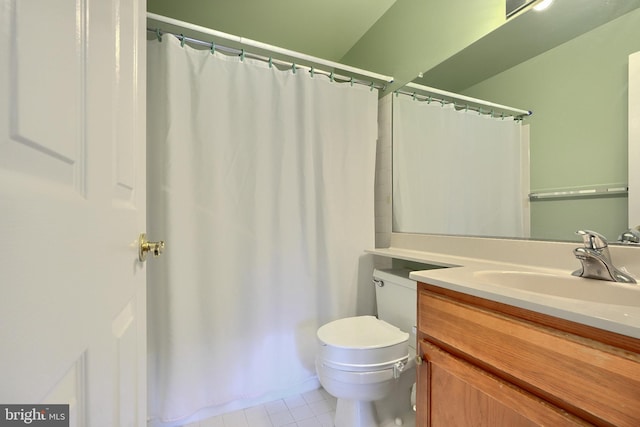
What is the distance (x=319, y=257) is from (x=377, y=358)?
65 cm

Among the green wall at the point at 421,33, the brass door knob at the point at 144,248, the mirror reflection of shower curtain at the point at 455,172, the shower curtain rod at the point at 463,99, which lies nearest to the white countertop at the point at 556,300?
the mirror reflection of shower curtain at the point at 455,172

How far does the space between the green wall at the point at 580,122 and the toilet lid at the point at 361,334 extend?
73 cm

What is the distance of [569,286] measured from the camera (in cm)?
79

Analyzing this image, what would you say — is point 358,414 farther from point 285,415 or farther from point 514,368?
point 514,368

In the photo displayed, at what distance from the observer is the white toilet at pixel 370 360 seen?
42.9 inches

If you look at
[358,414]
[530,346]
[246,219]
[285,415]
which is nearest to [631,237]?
[530,346]

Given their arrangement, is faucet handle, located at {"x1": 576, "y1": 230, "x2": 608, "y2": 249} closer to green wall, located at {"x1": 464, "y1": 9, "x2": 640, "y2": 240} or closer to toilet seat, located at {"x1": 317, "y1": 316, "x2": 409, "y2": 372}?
green wall, located at {"x1": 464, "y1": 9, "x2": 640, "y2": 240}

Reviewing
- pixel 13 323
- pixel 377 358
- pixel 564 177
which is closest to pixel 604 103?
pixel 564 177

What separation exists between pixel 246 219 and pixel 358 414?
1.05 m

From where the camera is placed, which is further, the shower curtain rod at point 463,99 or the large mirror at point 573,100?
the shower curtain rod at point 463,99

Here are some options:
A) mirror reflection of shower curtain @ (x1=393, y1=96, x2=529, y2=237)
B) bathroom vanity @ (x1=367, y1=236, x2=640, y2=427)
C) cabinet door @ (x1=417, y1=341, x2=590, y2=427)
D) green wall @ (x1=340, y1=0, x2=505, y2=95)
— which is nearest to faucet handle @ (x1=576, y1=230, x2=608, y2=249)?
bathroom vanity @ (x1=367, y1=236, x2=640, y2=427)

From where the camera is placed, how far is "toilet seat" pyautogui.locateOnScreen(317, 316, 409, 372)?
1087mm

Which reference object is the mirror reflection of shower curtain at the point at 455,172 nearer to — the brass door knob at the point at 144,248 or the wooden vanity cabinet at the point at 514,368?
the wooden vanity cabinet at the point at 514,368

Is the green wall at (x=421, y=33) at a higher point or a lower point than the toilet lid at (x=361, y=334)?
higher
